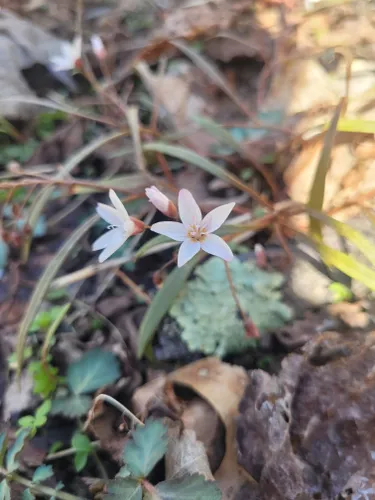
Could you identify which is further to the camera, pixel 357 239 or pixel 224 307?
pixel 224 307

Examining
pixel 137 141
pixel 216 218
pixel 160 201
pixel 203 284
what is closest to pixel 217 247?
pixel 216 218

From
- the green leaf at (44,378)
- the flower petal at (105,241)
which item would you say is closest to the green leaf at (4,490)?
the green leaf at (44,378)

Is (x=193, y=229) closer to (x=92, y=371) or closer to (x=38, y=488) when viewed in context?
(x=92, y=371)

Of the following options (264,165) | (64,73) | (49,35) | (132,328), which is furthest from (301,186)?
(49,35)

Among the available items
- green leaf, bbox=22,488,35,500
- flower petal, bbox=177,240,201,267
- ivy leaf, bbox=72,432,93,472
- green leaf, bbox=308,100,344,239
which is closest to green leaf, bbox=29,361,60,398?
ivy leaf, bbox=72,432,93,472

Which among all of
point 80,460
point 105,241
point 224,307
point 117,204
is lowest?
point 80,460

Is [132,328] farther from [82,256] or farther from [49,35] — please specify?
[49,35]

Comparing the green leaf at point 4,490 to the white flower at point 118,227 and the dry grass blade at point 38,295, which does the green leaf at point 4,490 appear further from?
the white flower at point 118,227

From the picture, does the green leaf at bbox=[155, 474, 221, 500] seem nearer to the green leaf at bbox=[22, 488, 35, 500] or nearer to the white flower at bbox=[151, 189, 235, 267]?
the green leaf at bbox=[22, 488, 35, 500]
